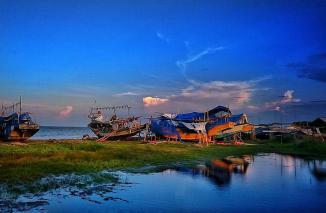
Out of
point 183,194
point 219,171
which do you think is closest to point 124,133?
point 219,171

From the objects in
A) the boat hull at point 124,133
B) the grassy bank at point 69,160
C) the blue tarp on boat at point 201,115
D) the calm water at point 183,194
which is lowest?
the calm water at point 183,194

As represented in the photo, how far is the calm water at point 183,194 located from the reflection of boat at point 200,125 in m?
24.5

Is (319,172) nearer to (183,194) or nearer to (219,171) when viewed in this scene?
(219,171)

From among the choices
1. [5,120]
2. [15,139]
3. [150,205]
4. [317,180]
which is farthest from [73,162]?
[5,120]

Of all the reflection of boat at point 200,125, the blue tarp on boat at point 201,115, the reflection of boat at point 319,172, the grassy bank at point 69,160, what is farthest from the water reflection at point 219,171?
the blue tarp on boat at point 201,115

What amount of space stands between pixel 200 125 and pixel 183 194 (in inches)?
1269

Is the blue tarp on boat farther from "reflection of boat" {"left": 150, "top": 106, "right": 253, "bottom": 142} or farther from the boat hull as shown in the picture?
the boat hull

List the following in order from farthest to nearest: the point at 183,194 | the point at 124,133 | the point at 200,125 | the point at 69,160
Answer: the point at 124,133
the point at 200,125
the point at 69,160
the point at 183,194

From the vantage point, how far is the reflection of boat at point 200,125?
4847 centimetres

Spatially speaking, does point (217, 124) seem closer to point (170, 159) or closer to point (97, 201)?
point (170, 159)

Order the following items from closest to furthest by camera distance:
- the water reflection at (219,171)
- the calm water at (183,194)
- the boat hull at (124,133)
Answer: the calm water at (183,194)
the water reflection at (219,171)
the boat hull at (124,133)

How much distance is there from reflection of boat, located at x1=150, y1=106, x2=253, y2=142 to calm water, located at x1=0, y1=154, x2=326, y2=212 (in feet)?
80.3

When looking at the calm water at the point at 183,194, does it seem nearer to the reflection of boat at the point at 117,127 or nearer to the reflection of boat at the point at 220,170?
→ the reflection of boat at the point at 220,170

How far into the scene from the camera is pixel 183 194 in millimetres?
16531
